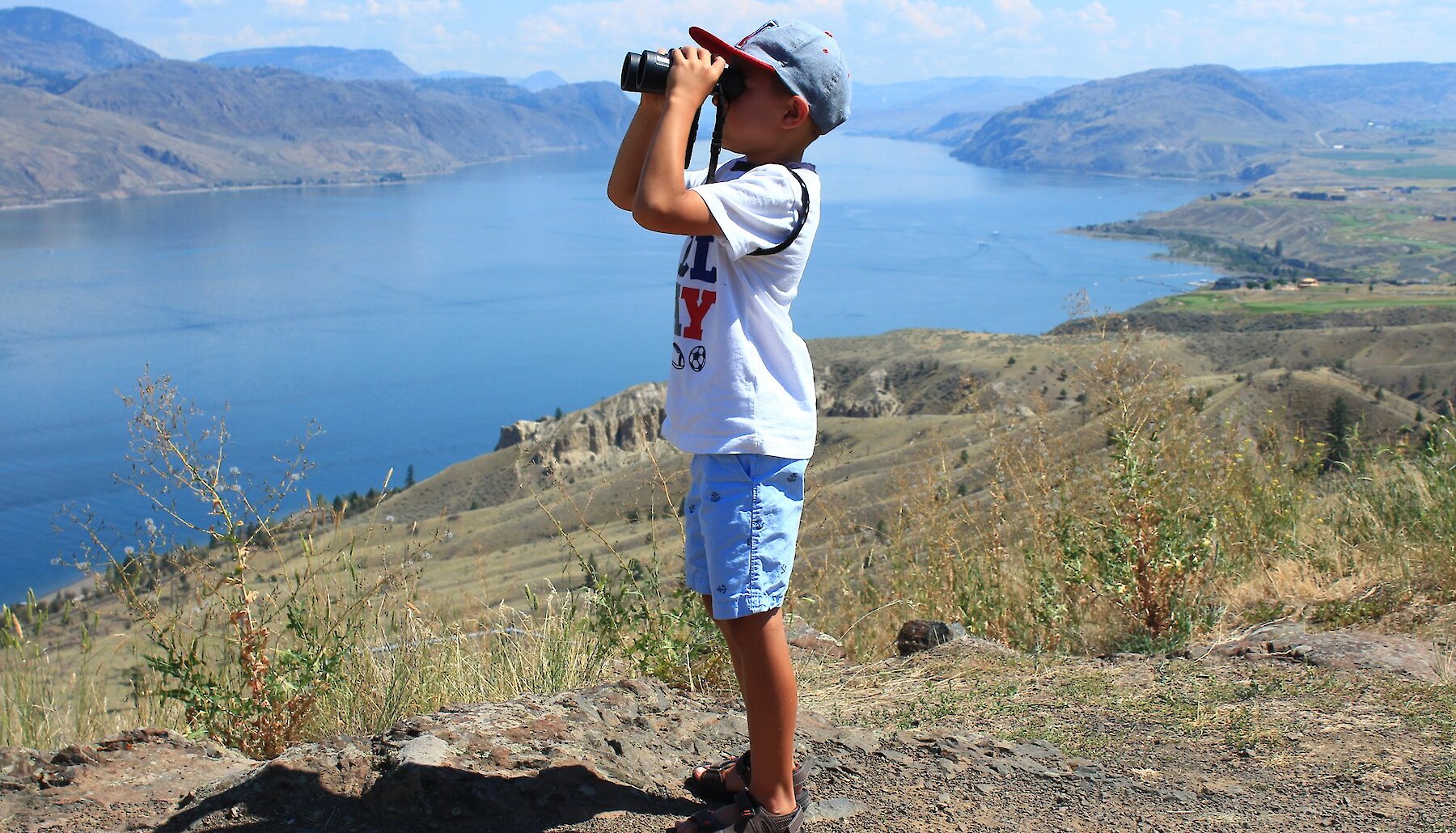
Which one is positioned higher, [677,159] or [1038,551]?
[677,159]

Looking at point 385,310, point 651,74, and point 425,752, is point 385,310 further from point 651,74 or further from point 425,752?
point 651,74

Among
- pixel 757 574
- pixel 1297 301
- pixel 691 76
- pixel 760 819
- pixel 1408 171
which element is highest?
pixel 1408 171

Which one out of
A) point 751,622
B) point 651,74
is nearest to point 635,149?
point 651,74

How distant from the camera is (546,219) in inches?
4938

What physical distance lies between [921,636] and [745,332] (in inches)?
69.1

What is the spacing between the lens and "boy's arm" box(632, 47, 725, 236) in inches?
77.9

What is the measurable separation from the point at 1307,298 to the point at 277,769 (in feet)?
227

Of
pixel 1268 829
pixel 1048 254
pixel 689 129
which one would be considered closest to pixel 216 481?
pixel 689 129

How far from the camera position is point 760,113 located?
7.10ft

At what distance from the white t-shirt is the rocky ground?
82 centimetres

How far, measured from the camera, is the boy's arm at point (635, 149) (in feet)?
7.17

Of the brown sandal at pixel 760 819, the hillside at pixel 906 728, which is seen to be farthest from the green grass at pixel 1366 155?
the brown sandal at pixel 760 819

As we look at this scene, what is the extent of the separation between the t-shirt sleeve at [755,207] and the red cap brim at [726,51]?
192 mm

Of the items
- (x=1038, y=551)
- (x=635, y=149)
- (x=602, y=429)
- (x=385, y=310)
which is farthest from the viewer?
(x=385, y=310)
